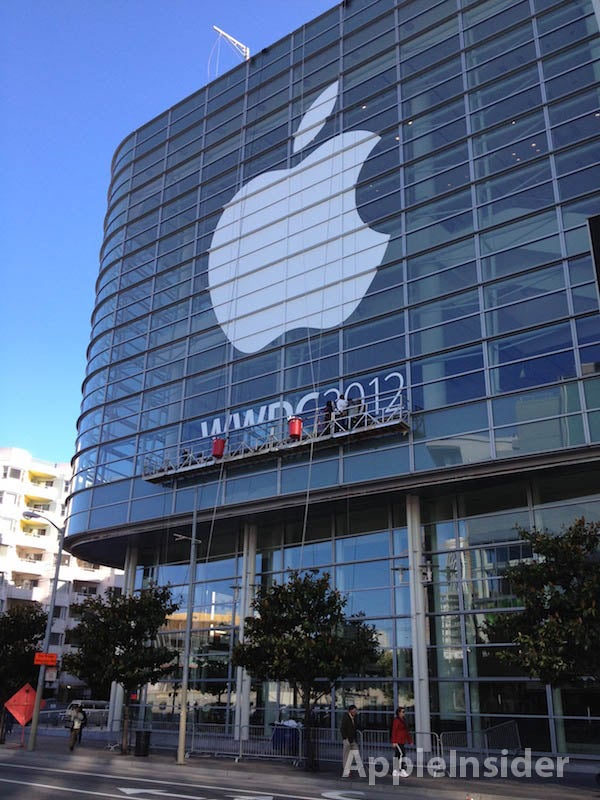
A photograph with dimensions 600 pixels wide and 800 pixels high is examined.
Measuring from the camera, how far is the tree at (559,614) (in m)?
15.9

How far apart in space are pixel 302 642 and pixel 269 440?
1026cm

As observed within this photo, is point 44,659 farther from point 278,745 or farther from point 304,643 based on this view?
point 304,643

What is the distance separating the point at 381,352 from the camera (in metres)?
27.8

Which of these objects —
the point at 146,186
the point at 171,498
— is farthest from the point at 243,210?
the point at 171,498

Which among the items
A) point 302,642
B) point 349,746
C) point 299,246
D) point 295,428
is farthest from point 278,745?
point 299,246

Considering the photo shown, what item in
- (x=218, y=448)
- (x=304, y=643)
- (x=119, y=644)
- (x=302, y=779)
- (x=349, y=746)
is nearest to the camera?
(x=302, y=779)

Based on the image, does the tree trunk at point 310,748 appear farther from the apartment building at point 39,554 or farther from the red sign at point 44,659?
the apartment building at point 39,554

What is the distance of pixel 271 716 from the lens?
2852cm

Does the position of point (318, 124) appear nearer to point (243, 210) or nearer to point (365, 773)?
point (243, 210)

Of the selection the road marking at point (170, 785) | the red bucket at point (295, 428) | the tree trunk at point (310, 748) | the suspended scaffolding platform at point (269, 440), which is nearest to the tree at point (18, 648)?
the road marking at point (170, 785)

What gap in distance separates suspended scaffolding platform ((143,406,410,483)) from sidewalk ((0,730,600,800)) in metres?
10.9

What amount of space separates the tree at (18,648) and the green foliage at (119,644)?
4039mm

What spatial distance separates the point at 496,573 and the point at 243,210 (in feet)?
69.4

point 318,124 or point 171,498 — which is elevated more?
point 318,124
